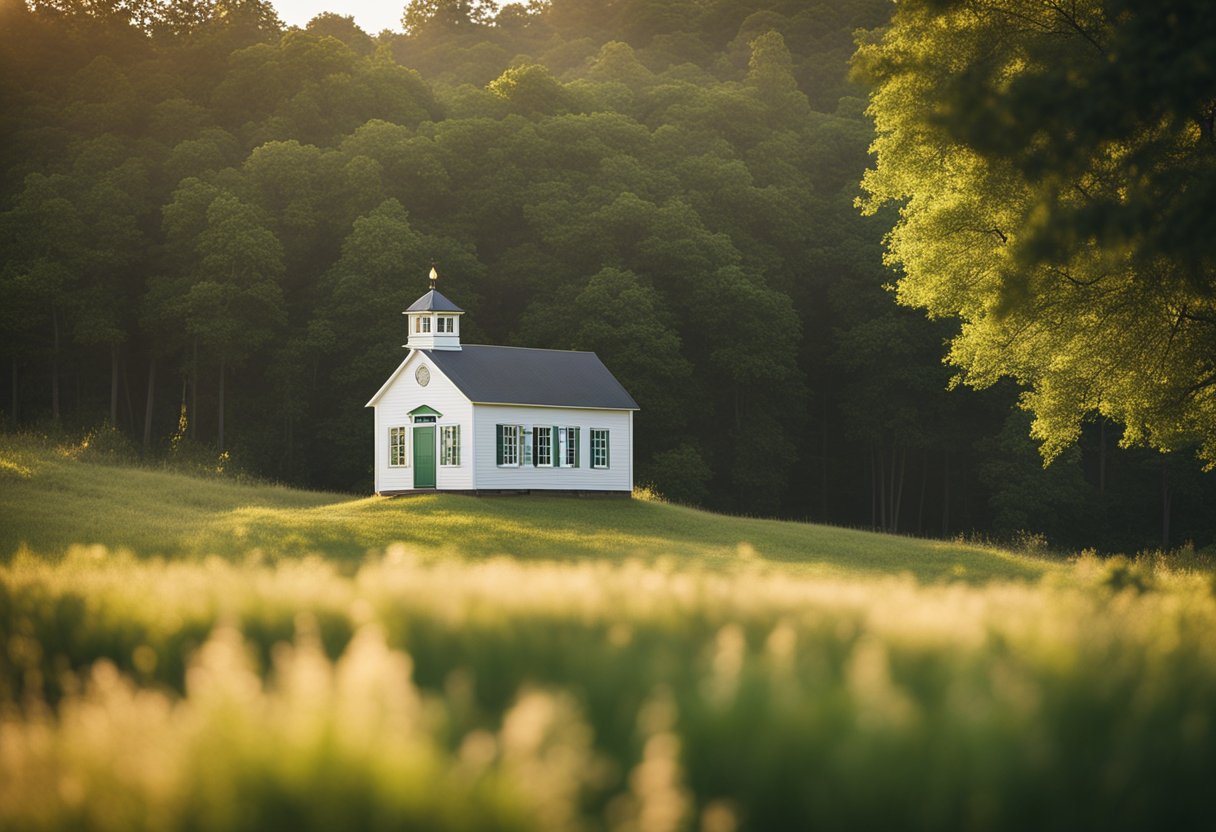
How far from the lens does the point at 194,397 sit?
65812mm

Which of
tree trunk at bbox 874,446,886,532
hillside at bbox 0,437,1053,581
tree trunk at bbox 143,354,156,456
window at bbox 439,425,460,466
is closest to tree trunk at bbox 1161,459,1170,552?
tree trunk at bbox 874,446,886,532

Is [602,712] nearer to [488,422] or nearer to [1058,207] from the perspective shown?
[1058,207]

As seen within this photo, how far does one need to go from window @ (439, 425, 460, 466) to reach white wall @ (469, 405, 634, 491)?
90 cm

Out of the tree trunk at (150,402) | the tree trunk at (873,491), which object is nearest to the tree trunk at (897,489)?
the tree trunk at (873,491)

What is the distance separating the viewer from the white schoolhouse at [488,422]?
47.6 metres

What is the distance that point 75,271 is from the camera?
64.3m

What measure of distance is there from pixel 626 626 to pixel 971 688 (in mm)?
2493

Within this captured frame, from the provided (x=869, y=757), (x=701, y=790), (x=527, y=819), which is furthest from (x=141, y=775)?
(x=869, y=757)

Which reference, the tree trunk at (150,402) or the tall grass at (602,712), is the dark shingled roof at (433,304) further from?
the tall grass at (602,712)

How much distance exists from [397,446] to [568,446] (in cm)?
604

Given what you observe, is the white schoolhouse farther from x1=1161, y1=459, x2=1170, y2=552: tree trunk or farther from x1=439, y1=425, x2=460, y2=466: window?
x1=1161, y1=459, x2=1170, y2=552: tree trunk

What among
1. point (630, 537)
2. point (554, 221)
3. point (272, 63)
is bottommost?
point (630, 537)

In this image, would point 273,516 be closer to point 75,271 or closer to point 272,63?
point 75,271

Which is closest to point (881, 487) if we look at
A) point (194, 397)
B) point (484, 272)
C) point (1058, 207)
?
point (484, 272)
